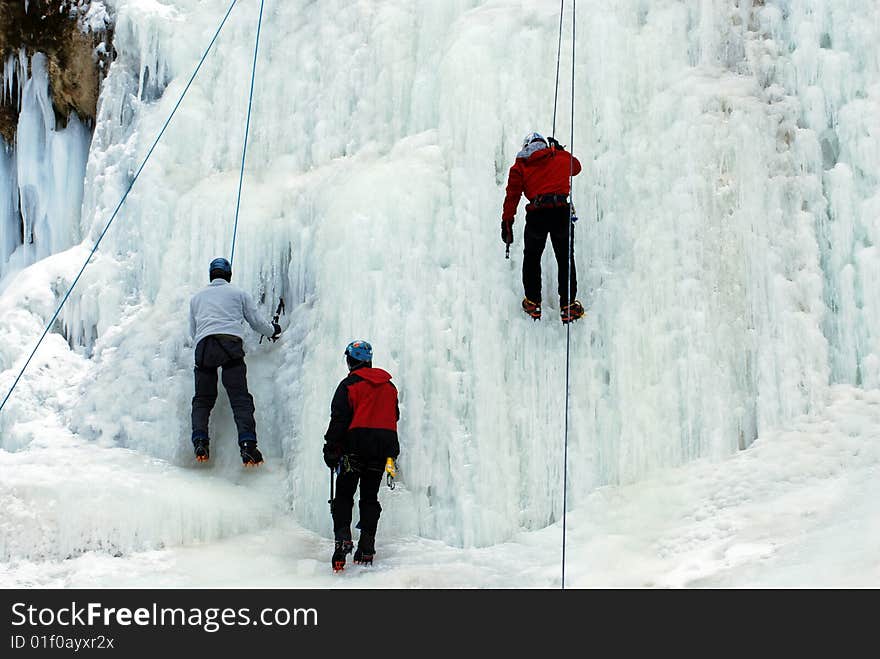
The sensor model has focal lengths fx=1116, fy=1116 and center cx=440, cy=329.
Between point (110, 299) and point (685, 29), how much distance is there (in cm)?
475

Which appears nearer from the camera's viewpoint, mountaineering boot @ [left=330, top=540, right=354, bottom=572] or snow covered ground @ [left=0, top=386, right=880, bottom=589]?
snow covered ground @ [left=0, top=386, right=880, bottom=589]

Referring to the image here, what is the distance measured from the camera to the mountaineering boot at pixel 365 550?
6602 millimetres

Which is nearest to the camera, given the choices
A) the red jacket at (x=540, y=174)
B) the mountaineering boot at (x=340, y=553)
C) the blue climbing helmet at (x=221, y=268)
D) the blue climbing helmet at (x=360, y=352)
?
the mountaineering boot at (x=340, y=553)

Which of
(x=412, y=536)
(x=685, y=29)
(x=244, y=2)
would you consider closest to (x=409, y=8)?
(x=244, y=2)

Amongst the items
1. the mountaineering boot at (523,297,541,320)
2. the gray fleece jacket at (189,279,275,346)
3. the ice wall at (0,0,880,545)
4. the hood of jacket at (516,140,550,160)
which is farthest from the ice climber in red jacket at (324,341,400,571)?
the hood of jacket at (516,140,550,160)

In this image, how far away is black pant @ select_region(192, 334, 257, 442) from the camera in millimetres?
7504

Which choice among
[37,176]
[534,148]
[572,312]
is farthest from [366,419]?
[37,176]

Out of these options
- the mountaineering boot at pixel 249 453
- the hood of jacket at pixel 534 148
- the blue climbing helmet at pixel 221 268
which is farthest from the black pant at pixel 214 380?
the hood of jacket at pixel 534 148

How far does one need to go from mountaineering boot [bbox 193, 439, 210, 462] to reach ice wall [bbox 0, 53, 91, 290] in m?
3.25

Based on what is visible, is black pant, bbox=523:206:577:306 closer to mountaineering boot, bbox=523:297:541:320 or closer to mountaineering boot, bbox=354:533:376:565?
mountaineering boot, bbox=523:297:541:320

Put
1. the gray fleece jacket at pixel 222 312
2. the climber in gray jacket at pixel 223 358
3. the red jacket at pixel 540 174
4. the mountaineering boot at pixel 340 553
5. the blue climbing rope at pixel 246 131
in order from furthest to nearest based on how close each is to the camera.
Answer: the blue climbing rope at pixel 246 131
the gray fleece jacket at pixel 222 312
the climber in gray jacket at pixel 223 358
the red jacket at pixel 540 174
the mountaineering boot at pixel 340 553

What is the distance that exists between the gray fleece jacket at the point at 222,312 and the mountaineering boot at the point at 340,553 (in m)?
1.82

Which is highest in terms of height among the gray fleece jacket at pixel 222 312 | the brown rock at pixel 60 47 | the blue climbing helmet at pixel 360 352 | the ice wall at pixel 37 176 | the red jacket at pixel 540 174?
the brown rock at pixel 60 47

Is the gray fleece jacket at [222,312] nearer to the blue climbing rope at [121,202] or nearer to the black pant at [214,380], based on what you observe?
the black pant at [214,380]
